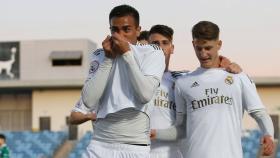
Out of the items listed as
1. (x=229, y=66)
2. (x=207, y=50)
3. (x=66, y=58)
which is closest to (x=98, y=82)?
(x=207, y=50)

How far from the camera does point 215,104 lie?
5273mm

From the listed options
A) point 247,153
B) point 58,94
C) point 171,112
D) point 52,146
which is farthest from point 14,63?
point 171,112

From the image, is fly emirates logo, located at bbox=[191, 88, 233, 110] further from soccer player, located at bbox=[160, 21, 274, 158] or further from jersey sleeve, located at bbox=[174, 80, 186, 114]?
jersey sleeve, located at bbox=[174, 80, 186, 114]

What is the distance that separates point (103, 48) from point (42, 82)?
26485 millimetres

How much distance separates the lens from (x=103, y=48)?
4199mm

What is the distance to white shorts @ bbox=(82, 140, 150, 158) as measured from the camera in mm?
4277

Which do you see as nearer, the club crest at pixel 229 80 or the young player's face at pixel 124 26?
the young player's face at pixel 124 26

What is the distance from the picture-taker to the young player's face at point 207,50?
203 inches

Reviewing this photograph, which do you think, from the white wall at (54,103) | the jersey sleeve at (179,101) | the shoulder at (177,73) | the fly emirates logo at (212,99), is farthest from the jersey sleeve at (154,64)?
the white wall at (54,103)

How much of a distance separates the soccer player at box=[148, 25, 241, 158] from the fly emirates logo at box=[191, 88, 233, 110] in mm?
639

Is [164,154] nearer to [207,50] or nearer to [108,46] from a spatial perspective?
[207,50]

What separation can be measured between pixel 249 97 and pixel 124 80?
1317 millimetres

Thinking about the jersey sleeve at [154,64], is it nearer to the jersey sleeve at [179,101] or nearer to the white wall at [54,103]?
the jersey sleeve at [179,101]

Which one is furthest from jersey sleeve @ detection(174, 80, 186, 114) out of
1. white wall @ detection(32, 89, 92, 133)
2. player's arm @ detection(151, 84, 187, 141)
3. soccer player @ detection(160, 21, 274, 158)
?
white wall @ detection(32, 89, 92, 133)
